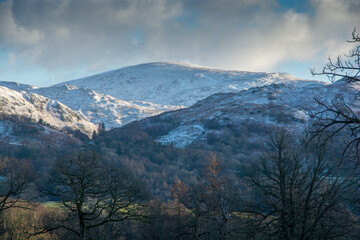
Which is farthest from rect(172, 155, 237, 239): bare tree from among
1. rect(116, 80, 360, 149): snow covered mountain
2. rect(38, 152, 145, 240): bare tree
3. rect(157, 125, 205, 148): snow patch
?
rect(116, 80, 360, 149): snow covered mountain

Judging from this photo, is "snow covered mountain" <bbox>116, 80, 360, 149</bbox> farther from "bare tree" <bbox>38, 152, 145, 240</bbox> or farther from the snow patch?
"bare tree" <bbox>38, 152, 145, 240</bbox>

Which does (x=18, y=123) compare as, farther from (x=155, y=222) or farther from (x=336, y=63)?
(x=336, y=63)

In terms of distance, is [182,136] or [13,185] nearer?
[13,185]

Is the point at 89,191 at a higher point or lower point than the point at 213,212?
higher

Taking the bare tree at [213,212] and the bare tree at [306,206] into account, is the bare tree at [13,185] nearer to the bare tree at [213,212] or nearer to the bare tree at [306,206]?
the bare tree at [213,212]

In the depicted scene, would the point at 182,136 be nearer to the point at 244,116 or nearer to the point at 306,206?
the point at 244,116

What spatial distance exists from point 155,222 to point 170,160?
77.2 metres

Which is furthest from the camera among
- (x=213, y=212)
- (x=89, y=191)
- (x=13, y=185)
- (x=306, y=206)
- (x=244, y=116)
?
(x=244, y=116)

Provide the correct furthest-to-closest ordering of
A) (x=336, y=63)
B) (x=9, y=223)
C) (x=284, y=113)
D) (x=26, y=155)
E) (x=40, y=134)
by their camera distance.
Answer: (x=40, y=134) < (x=284, y=113) < (x=26, y=155) < (x=9, y=223) < (x=336, y=63)

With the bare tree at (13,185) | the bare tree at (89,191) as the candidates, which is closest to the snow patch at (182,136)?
the bare tree at (13,185)

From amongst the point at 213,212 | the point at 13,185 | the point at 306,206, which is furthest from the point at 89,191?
the point at 213,212

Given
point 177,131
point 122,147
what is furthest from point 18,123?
point 177,131

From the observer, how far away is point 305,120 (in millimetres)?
140000

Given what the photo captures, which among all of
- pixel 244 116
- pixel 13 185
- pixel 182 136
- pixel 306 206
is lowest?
pixel 182 136
